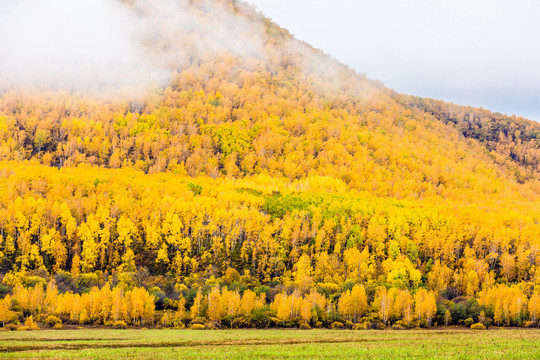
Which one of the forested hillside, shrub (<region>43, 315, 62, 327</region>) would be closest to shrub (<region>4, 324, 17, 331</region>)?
the forested hillside

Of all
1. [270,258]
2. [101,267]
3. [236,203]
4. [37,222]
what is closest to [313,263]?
[270,258]

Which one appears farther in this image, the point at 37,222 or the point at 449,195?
the point at 449,195

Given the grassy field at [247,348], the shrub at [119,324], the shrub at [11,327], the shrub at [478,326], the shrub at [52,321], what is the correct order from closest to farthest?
the grassy field at [247,348], the shrub at [11,327], the shrub at [52,321], the shrub at [119,324], the shrub at [478,326]

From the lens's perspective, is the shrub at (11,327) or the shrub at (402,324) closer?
the shrub at (11,327)

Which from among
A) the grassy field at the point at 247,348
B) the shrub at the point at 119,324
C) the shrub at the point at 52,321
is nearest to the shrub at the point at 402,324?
→ the grassy field at the point at 247,348

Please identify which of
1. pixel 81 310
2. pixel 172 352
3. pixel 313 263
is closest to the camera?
pixel 172 352

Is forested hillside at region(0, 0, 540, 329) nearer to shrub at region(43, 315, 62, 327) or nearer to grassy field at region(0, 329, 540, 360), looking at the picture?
shrub at region(43, 315, 62, 327)

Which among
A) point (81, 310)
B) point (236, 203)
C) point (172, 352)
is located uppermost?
point (236, 203)

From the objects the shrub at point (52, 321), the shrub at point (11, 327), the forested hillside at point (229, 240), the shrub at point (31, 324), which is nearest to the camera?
the shrub at point (11, 327)

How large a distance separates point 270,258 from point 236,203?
27.5 meters

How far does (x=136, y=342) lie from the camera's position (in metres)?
52.0

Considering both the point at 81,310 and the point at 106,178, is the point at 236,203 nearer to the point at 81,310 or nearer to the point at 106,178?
the point at 106,178

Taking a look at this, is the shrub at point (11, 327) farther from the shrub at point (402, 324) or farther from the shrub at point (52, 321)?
→ the shrub at point (402, 324)

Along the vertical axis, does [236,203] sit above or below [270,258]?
above
